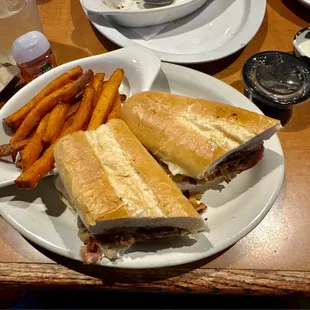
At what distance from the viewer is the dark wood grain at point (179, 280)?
1272 mm

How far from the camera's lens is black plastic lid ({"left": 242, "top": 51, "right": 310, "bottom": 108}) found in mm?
1561

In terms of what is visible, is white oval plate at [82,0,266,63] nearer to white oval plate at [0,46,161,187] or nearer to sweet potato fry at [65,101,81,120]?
white oval plate at [0,46,161,187]

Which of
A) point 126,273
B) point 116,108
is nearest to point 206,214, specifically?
point 126,273

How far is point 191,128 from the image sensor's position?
135cm

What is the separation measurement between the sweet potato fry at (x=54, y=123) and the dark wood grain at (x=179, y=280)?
16.0 inches

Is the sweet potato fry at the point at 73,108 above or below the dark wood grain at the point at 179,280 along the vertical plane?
above

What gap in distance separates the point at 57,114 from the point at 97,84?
0.19 meters

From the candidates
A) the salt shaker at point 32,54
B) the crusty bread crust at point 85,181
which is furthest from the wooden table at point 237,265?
the salt shaker at point 32,54

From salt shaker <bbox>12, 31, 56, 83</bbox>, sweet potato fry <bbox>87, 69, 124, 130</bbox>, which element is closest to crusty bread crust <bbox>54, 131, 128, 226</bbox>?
sweet potato fry <bbox>87, 69, 124, 130</bbox>

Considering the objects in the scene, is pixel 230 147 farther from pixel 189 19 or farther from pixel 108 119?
pixel 189 19

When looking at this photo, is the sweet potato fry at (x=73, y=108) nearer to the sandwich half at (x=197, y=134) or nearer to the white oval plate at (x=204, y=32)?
the sandwich half at (x=197, y=134)

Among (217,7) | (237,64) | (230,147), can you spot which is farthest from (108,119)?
(217,7)

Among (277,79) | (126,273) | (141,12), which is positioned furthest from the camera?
(141,12)

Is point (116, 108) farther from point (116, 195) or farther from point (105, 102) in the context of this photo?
point (116, 195)
